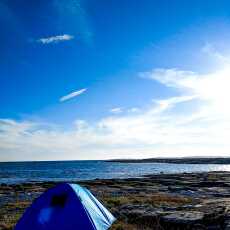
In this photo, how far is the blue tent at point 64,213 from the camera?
42.0ft

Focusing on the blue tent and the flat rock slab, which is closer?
the blue tent

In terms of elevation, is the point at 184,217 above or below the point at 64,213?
below

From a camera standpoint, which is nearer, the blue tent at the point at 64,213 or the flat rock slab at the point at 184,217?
the blue tent at the point at 64,213

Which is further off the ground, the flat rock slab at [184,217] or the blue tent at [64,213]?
the blue tent at [64,213]

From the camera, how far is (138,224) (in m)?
18.3

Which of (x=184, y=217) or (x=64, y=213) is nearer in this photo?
(x=64, y=213)

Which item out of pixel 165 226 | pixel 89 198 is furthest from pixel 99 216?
pixel 165 226

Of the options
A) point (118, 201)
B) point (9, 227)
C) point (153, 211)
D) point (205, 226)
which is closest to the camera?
point (205, 226)

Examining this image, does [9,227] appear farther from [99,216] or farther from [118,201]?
[118,201]

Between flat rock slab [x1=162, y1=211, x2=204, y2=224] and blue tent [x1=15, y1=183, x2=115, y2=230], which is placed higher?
blue tent [x1=15, y1=183, x2=115, y2=230]

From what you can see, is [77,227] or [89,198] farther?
[89,198]

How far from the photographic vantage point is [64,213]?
1292 cm

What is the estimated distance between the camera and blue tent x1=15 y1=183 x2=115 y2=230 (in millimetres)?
12797

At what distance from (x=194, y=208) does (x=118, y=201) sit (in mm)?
7960
